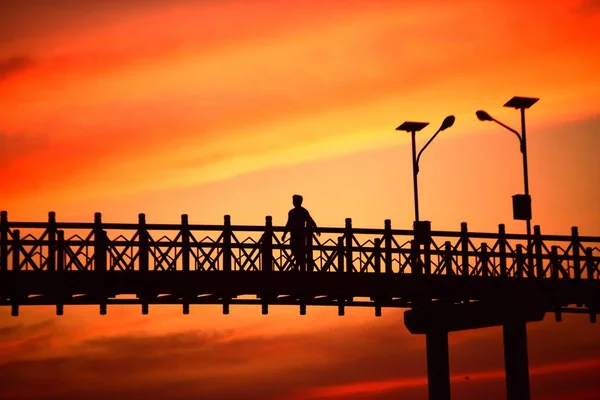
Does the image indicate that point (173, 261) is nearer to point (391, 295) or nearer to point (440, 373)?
point (391, 295)

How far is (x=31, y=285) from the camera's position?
35656 millimetres

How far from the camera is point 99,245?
118ft

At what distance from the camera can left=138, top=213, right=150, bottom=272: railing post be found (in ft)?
119

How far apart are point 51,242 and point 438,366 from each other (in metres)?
13.9

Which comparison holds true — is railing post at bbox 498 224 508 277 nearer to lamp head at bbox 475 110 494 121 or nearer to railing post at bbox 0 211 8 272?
lamp head at bbox 475 110 494 121

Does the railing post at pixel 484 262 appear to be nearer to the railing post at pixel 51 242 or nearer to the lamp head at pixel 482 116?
the lamp head at pixel 482 116

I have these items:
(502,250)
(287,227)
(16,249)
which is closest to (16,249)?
(16,249)

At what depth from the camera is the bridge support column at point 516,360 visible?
4094 cm

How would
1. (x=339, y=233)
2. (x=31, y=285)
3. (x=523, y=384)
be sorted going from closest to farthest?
(x=31, y=285), (x=339, y=233), (x=523, y=384)

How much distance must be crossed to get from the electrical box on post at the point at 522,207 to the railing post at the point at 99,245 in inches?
525

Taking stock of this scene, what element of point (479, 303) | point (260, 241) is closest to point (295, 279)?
point (260, 241)

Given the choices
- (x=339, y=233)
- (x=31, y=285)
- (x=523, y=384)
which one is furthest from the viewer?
(x=523, y=384)

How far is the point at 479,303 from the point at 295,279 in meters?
7.41

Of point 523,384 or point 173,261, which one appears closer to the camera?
point 173,261
